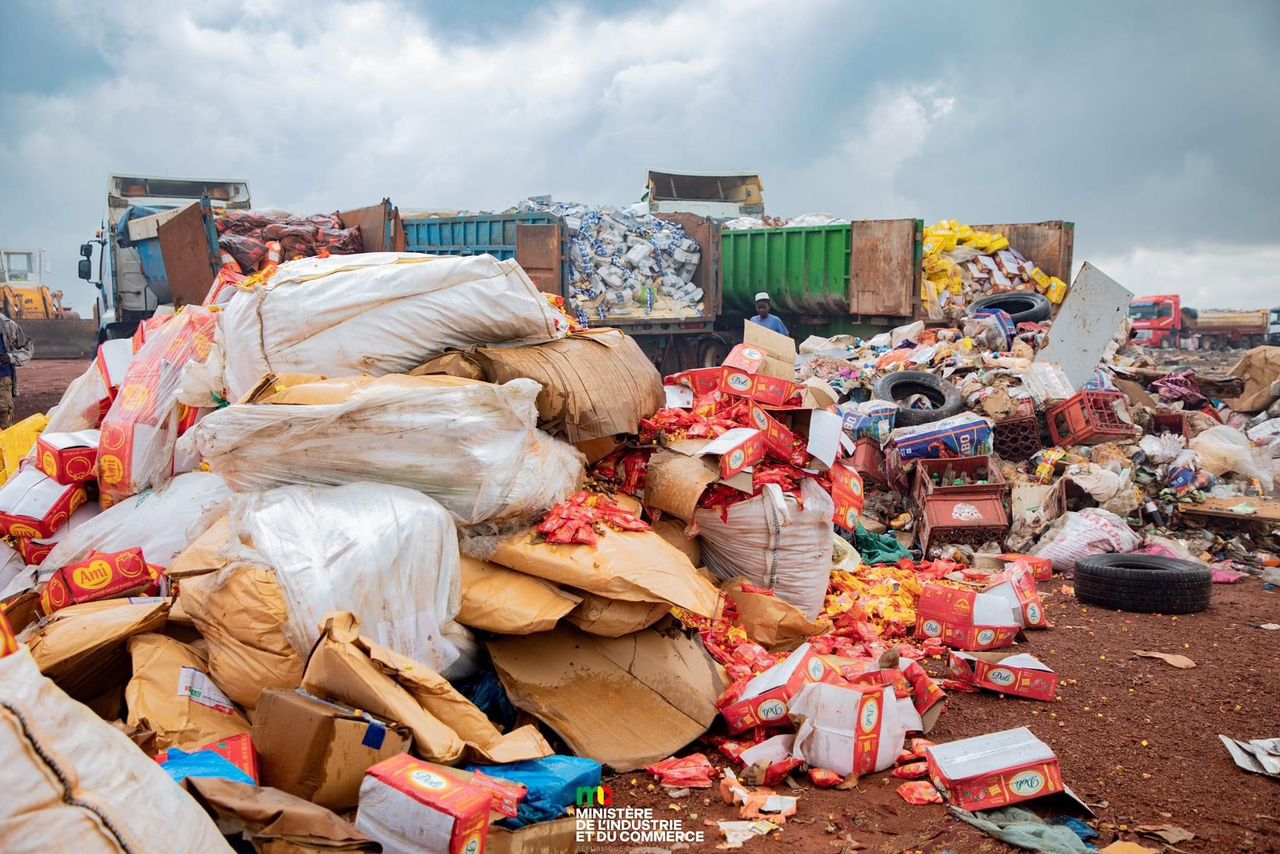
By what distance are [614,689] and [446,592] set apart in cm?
67

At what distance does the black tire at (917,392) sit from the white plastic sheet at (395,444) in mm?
4762

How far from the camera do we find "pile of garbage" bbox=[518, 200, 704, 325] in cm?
1127

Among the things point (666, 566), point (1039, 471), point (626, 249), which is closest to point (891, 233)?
point (626, 249)

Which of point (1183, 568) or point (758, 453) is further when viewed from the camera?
point (1183, 568)

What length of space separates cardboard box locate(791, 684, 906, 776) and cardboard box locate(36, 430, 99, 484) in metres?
3.18

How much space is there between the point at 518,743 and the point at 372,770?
2.09 ft

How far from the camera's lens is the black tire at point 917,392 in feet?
24.1

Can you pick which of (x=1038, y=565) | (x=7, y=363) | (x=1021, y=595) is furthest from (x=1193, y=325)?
(x=7, y=363)

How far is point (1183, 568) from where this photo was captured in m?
5.07

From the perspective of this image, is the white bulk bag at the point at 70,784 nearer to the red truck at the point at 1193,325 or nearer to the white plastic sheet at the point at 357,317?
the white plastic sheet at the point at 357,317

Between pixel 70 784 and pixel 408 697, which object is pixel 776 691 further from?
pixel 70 784

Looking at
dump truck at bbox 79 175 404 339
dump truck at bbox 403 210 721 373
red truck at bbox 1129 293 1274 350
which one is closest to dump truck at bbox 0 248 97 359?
dump truck at bbox 79 175 404 339

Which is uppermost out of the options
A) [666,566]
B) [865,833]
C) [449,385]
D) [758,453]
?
[449,385]

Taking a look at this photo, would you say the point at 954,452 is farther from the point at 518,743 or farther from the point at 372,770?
the point at 372,770
